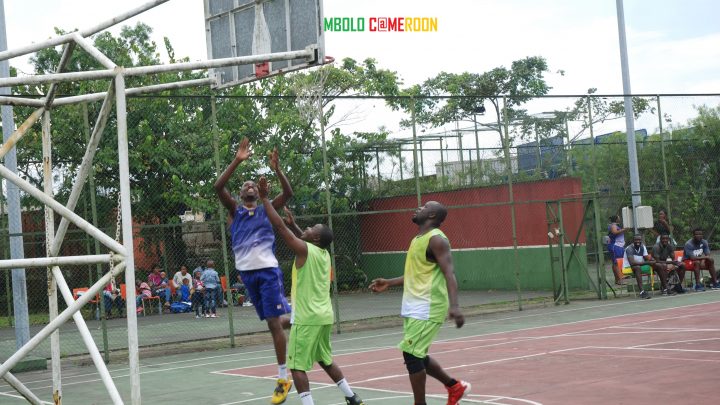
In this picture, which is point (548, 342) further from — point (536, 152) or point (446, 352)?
point (536, 152)

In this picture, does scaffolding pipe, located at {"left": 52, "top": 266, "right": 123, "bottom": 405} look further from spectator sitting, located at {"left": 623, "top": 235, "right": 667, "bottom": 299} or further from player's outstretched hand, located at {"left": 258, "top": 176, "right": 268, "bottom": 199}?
spectator sitting, located at {"left": 623, "top": 235, "right": 667, "bottom": 299}

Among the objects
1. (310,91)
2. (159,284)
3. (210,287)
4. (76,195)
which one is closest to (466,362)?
(76,195)

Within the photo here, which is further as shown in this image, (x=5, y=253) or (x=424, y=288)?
(x=5, y=253)

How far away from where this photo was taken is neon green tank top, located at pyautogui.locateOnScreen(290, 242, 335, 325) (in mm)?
8906

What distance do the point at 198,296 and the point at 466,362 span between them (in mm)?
11983

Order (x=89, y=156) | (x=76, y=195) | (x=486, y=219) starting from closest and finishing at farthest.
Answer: (x=89, y=156), (x=76, y=195), (x=486, y=219)

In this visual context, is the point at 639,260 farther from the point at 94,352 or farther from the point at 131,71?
the point at 131,71

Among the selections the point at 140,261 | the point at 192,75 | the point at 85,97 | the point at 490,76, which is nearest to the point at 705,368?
the point at 85,97

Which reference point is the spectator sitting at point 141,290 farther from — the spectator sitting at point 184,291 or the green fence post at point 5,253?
the green fence post at point 5,253

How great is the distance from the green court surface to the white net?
7435 millimetres

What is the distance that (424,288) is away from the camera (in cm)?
860

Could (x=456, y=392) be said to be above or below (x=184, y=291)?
below

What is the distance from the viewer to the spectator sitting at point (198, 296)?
75.7ft

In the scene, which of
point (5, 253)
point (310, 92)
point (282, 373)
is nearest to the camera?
point (282, 373)
